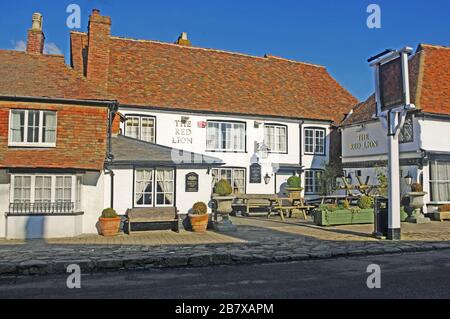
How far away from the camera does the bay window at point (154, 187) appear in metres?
15.8

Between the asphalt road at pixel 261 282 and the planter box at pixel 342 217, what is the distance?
5.93 metres

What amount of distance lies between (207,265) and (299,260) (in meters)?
2.26

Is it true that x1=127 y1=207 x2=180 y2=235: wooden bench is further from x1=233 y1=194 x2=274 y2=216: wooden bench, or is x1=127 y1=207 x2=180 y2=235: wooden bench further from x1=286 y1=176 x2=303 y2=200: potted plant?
x1=286 y1=176 x2=303 y2=200: potted plant

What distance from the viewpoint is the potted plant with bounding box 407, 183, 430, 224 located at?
56.9 ft

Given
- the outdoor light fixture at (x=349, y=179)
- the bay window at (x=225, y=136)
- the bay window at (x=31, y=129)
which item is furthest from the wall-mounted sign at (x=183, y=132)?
the outdoor light fixture at (x=349, y=179)

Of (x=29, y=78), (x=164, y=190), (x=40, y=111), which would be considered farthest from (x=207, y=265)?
(x=29, y=78)

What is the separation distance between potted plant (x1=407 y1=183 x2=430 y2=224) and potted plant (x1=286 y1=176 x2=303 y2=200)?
18.4 feet

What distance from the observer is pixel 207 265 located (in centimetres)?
933

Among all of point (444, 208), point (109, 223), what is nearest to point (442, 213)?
point (444, 208)

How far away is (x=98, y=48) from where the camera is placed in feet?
59.8

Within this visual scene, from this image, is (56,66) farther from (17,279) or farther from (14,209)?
(17,279)

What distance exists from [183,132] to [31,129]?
28.6 feet

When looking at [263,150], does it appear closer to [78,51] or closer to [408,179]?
[408,179]

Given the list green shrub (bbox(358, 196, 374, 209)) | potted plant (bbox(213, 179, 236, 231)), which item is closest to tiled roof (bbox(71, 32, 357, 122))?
potted plant (bbox(213, 179, 236, 231))
